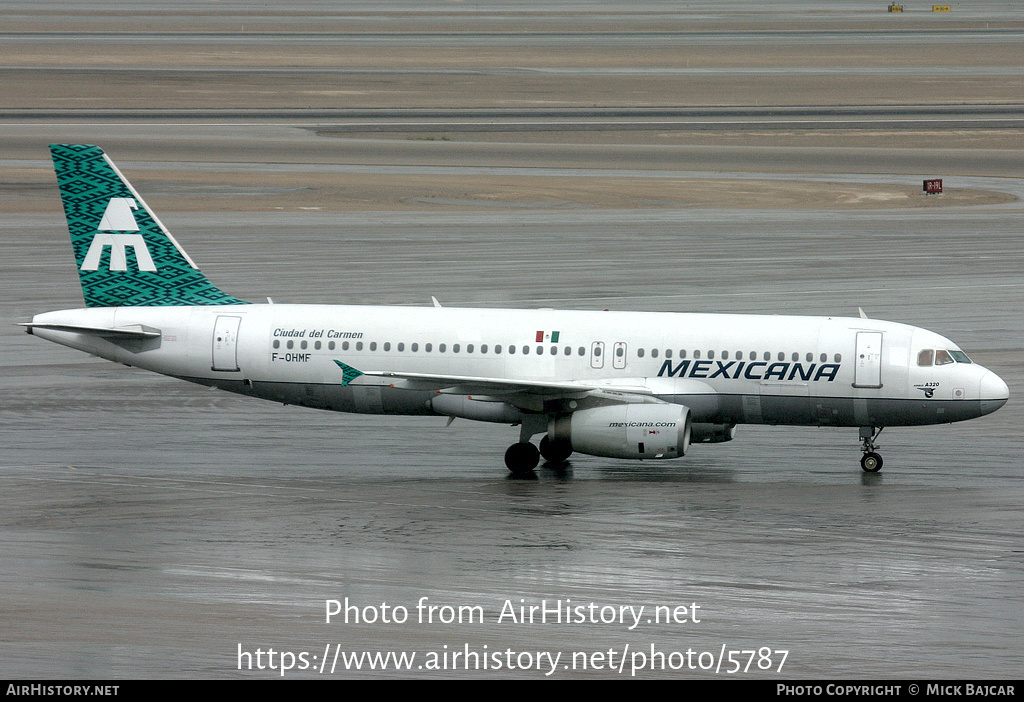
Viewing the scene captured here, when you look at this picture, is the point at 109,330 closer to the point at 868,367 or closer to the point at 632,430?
the point at 632,430

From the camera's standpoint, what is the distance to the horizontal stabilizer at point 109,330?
118 feet

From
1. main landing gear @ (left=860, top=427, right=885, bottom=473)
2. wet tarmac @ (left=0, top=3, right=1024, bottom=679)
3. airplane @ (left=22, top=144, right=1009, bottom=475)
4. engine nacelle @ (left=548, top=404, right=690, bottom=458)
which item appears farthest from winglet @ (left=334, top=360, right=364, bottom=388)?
main landing gear @ (left=860, top=427, right=885, bottom=473)

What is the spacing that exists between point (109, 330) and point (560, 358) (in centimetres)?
1188

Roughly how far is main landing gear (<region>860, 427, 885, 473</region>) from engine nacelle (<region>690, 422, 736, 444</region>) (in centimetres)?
333

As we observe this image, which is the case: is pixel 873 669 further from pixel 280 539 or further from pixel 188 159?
pixel 188 159

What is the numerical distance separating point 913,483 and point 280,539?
15422 mm

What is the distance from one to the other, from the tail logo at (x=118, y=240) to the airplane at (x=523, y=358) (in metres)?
0.04

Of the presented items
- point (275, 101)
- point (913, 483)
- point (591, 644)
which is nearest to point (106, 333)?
point (591, 644)

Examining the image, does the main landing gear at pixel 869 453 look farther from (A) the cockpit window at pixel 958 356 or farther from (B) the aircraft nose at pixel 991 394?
(B) the aircraft nose at pixel 991 394

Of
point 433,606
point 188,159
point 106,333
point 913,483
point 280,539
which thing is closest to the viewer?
point 433,606

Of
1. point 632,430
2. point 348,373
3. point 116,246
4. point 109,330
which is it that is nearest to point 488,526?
point 632,430

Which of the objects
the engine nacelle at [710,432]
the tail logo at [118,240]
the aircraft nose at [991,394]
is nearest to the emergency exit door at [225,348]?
the tail logo at [118,240]

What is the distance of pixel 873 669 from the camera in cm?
2145

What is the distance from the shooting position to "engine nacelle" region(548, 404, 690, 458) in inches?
1268
